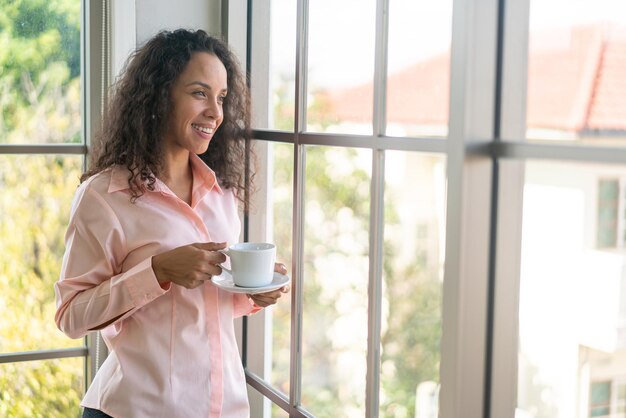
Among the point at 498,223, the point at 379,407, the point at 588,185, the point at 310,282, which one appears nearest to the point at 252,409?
the point at 310,282

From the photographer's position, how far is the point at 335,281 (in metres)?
1.81

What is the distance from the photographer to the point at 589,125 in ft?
3.75

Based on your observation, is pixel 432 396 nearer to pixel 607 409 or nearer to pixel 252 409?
pixel 607 409

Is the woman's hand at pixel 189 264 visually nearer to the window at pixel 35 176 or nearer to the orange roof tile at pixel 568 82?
the orange roof tile at pixel 568 82

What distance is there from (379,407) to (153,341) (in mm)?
502

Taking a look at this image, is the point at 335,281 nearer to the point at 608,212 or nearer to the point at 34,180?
the point at 608,212

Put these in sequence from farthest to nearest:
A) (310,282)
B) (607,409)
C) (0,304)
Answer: (0,304) → (310,282) → (607,409)

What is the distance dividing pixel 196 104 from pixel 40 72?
2.36 ft

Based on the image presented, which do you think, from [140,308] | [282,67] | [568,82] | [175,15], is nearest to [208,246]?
[140,308]

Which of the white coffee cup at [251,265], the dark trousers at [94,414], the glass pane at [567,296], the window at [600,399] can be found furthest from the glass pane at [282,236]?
the window at [600,399]

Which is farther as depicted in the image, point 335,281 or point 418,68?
point 335,281

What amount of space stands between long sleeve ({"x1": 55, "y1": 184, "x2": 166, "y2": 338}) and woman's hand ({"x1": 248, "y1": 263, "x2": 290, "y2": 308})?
269 millimetres

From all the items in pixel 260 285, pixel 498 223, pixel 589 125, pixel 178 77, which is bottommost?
pixel 260 285

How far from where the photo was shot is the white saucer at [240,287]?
157 centimetres
